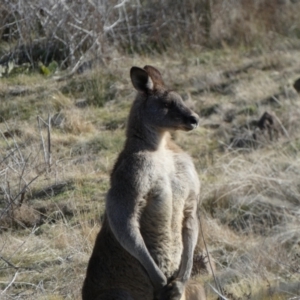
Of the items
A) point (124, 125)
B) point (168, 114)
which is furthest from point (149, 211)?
point (124, 125)

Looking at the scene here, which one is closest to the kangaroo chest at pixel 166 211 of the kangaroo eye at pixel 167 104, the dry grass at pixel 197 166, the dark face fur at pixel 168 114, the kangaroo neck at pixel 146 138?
the kangaroo neck at pixel 146 138

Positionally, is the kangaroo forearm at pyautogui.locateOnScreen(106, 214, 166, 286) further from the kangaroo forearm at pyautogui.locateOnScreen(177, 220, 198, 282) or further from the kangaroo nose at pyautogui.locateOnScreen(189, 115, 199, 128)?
the kangaroo nose at pyautogui.locateOnScreen(189, 115, 199, 128)

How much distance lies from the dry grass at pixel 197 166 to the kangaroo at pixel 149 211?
660 millimetres

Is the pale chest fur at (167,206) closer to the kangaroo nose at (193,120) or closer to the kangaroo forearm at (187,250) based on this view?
the kangaroo forearm at (187,250)

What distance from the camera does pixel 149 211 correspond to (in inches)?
232

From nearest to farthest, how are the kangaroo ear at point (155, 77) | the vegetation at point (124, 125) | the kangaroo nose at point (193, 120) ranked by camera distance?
the kangaroo nose at point (193, 120)
the kangaroo ear at point (155, 77)
the vegetation at point (124, 125)

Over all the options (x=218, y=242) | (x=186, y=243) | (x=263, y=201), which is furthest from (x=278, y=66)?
(x=186, y=243)

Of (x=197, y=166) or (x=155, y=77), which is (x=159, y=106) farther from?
(x=197, y=166)

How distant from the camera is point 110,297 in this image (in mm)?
5930

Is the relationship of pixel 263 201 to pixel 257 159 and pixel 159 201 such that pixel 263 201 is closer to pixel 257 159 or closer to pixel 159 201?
pixel 257 159

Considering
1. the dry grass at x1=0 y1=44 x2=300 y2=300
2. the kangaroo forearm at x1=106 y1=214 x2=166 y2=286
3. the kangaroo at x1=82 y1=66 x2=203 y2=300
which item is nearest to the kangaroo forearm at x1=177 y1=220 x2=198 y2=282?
the kangaroo at x1=82 y1=66 x2=203 y2=300

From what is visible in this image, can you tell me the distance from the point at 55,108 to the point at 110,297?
5.93m

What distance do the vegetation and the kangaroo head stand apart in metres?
1.02

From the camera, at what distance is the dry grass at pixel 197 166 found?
746cm
